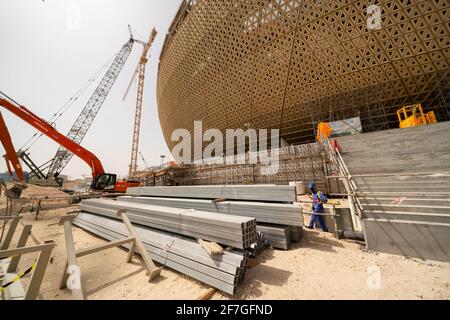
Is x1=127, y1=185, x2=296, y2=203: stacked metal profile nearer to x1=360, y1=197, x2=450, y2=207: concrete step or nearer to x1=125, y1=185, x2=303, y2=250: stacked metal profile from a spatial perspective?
x1=125, y1=185, x2=303, y2=250: stacked metal profile

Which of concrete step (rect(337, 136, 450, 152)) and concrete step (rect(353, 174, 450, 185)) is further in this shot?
concrete step (rect(337, 136, 450, 152))

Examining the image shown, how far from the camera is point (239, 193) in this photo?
5418mm

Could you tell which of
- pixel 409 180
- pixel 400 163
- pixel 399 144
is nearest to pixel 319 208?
pixel 409 180

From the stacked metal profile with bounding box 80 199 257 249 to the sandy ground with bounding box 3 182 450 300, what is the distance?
0.69 metres

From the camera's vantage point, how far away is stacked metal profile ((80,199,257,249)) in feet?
9.55

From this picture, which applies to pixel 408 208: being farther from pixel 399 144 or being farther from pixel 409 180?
pixel 399 144

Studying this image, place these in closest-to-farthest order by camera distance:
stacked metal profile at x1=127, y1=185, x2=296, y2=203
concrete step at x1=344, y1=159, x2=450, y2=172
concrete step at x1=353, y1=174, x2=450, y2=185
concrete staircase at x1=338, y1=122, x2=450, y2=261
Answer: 1. concrete staircase at x1=338, y1=122, x2=450, y2=261
2. stacked metal profile at x1=127, y1=185, x2=296, y2=203
3. concrete step at x1=353, y1=174, x2=450, y2=185
4. concrete step at x1=344, y1=159, x2=450, y2=172

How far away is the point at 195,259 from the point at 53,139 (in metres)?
13.4

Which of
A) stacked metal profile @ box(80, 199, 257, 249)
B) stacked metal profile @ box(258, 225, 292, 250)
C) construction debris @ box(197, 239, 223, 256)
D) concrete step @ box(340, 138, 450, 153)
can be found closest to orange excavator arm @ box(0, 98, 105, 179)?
stacked metal profile @ box(80, 199, 257, 249)

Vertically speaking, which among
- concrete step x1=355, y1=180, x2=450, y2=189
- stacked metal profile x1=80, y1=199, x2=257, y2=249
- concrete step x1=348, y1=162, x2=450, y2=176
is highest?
concrete step x1=348, y1=162, x2=450, y2=176

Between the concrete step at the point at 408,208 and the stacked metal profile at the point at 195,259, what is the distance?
345 cm

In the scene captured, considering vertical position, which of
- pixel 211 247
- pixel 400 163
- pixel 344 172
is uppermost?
pixel 400 163

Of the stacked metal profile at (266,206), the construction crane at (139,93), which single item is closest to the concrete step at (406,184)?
the stacked metal profile at (266,206)
